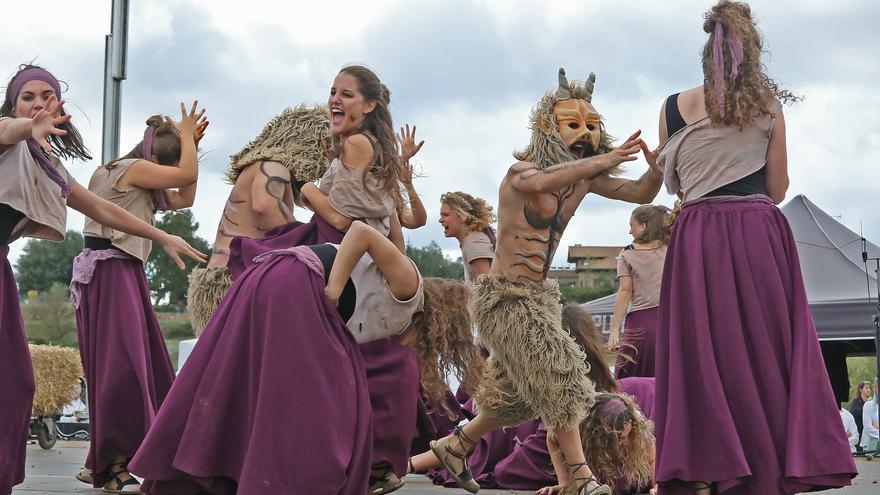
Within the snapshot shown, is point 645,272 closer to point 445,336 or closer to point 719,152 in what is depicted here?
point 719,152

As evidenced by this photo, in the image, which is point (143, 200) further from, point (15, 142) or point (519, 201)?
point (519, 201)

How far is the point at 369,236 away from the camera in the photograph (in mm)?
4789

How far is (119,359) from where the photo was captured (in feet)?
22.2

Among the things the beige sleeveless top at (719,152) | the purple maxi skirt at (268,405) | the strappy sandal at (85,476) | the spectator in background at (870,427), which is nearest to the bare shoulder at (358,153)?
the purple maxi skirt at (268,405)

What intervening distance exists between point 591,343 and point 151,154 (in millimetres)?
2940

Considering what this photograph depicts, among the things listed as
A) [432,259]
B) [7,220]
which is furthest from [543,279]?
[432,259]

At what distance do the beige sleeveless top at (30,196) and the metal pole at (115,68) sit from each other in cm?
435

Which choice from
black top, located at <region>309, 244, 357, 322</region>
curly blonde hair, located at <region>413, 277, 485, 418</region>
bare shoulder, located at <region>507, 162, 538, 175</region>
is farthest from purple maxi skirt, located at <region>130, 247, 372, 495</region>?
bare shoulder, located at <region>507, 162, 538, 175</region>

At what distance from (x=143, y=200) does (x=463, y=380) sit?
2.72 meters

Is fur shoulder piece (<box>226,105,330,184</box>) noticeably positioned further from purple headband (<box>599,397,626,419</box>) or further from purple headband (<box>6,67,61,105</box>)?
purple headband (<box>599,397,626,419</box>)

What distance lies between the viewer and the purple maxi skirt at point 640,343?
912cm

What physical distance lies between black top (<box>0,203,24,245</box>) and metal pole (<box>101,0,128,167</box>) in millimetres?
4463

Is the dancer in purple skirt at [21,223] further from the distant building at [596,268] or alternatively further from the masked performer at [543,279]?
the distant building at [596,268]

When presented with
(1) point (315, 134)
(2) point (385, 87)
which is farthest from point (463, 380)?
(1) point (315, 134)
